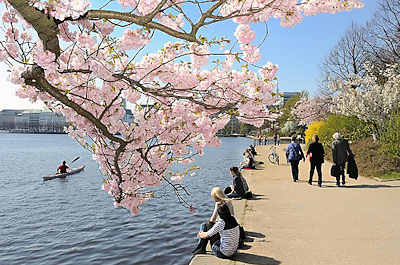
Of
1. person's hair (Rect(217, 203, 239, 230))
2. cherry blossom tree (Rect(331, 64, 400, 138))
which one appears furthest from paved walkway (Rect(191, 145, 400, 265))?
cherry blossom tree (Rect(331, 64, 400, 138))

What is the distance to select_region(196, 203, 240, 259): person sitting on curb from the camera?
18.4 feet

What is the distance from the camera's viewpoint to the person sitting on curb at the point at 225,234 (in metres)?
5.62

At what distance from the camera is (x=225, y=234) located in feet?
18.6

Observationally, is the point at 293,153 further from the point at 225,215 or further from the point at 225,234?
the point at 225,234

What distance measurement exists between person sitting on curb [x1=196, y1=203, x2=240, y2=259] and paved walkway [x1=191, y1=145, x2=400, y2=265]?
14cm

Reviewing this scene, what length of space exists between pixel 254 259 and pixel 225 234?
60cm

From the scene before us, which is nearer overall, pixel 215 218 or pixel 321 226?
pixel 215 218

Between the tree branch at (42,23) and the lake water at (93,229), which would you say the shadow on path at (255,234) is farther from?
the tree branch at (42,23)

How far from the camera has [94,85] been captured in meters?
4.19

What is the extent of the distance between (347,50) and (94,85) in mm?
34102

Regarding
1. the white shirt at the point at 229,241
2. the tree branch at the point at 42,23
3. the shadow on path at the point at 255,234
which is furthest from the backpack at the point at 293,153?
the tree branch at the point at 42,23

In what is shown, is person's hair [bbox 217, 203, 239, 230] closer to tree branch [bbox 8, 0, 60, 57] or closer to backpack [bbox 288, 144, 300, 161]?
tree branch [bbox 8, 0, 60, 57]

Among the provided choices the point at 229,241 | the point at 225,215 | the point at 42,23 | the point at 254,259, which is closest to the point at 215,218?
the point at 225,215

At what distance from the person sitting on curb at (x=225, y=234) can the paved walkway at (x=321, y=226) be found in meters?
0.14
